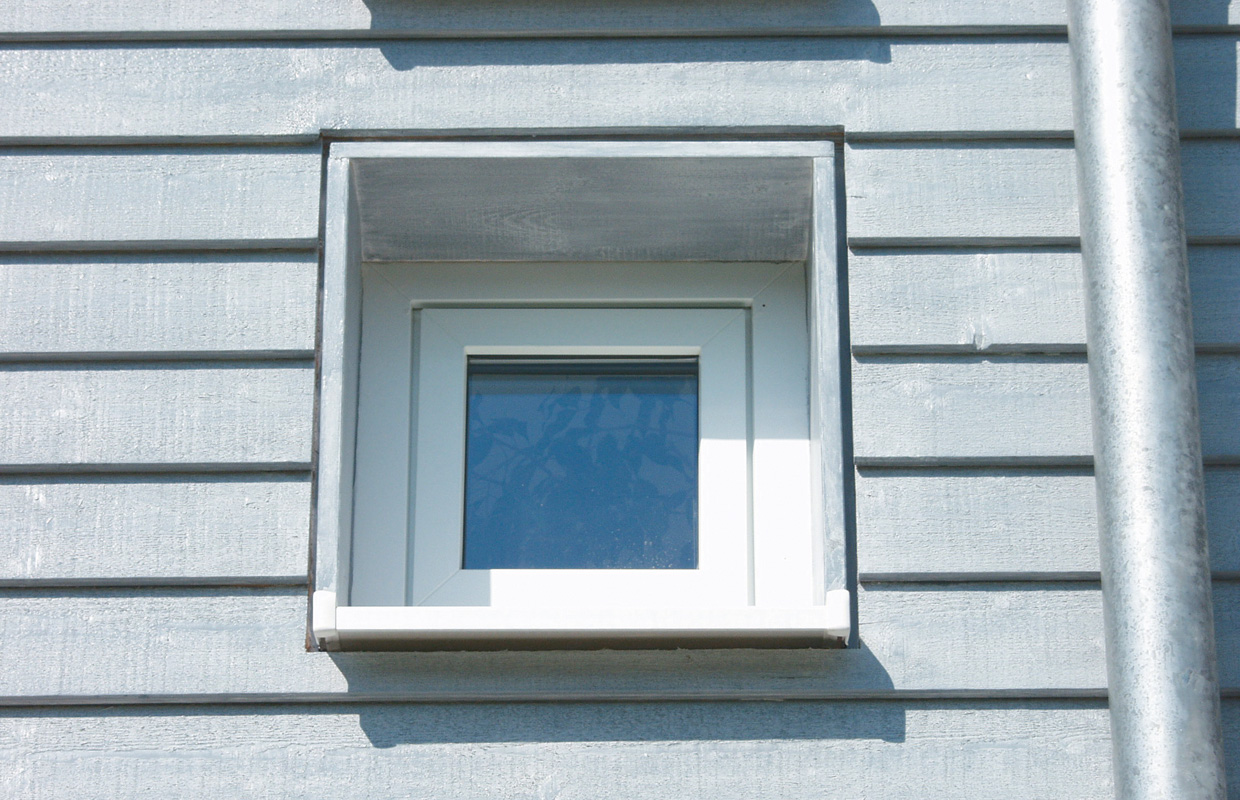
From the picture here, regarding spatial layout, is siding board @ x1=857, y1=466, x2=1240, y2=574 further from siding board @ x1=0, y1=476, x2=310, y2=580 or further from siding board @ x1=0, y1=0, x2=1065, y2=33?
siding board @ x1=0, y1=476, x2=310, y2=580

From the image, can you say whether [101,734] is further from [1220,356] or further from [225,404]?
[1220,356]

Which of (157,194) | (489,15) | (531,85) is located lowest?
(157,194)

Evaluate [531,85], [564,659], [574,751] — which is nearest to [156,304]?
[531,85]

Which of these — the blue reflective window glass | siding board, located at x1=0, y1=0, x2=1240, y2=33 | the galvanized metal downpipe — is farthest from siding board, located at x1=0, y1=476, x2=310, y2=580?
the galvanized metal downpipe

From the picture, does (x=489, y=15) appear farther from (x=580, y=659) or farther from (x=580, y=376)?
(x=580, y=659)

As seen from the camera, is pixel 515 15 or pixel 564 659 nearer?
pixel 564 659

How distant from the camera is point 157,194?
6.63 ft

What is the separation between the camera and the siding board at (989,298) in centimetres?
196

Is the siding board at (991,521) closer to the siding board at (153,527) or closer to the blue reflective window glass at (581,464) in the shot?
the blue reflective window glass at (581,464)

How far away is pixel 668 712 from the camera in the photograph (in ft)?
6.02

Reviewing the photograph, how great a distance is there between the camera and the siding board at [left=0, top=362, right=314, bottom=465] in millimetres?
1921

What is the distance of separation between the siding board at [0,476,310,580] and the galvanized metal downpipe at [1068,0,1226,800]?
1.19 m

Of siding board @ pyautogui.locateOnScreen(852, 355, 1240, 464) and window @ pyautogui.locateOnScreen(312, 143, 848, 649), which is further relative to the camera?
window @ pyautogui.locateOnScreen(312, 143, 848, 649)

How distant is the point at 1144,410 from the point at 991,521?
A: 271mm
